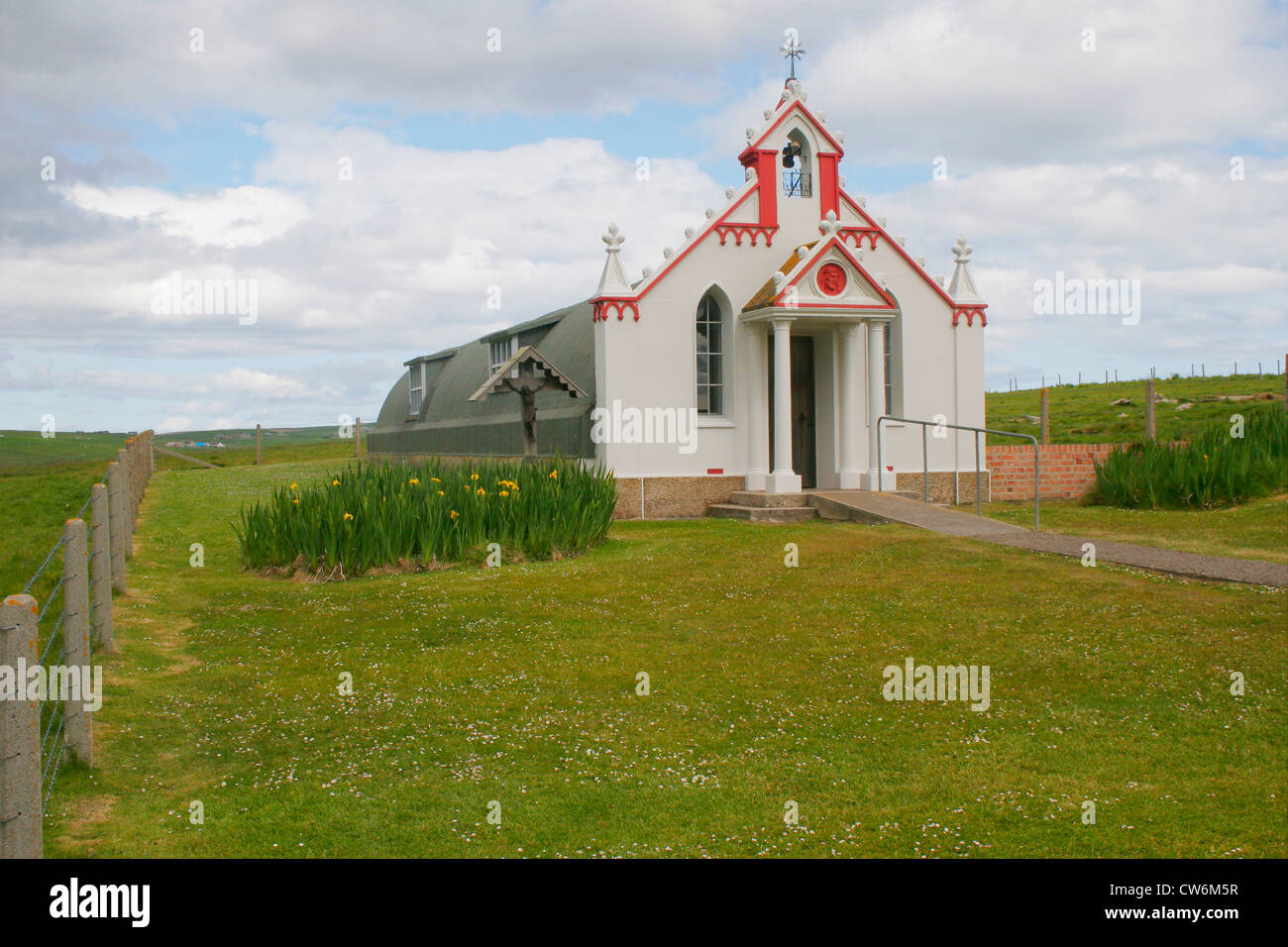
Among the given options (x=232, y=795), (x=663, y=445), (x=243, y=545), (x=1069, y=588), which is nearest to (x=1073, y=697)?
(x=1069, y=588)

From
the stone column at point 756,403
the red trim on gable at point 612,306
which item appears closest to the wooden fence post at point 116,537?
the red trim on gable at point 612,306

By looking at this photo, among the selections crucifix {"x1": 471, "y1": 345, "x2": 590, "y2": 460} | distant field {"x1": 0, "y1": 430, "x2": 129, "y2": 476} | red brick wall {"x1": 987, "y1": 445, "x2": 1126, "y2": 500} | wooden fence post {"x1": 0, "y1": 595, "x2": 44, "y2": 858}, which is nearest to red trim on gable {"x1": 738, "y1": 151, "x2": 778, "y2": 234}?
crucifix {"x1": 471, "y1": 345, "x2": 590, "y2": 460}

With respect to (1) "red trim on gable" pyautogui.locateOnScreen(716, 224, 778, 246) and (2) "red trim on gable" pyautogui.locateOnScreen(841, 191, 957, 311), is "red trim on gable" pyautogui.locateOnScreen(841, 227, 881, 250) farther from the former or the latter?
(1) "red trim on gable" pyautogui.locateOnScreen(716, 224, 778, 246)

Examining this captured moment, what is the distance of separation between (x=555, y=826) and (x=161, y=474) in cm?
3146

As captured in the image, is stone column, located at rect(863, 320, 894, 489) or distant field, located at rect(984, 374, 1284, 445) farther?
distant field, located at rect(984, 374, 1284, 445)

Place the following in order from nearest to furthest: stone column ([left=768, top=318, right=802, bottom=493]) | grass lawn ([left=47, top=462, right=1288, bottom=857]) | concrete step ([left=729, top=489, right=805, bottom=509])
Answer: grass lawn ([left=47, top=462, right=1288, bottom=857]), concrete step ([left=729, top=489, right=805, bottom=509]), stone column ([left=768, top=318, right=802, bottom=493])

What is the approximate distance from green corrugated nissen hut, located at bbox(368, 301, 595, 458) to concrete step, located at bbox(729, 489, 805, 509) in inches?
114

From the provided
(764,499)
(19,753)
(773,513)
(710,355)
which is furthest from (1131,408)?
(19,753)

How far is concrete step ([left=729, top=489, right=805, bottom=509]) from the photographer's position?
2083 cm

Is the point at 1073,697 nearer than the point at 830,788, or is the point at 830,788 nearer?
the point at 830,788

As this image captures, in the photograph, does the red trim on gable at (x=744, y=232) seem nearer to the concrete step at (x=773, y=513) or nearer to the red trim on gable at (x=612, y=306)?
the red trim on gable at (x=612, y=306)

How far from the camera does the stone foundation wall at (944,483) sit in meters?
23.2

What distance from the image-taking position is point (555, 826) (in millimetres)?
6410
